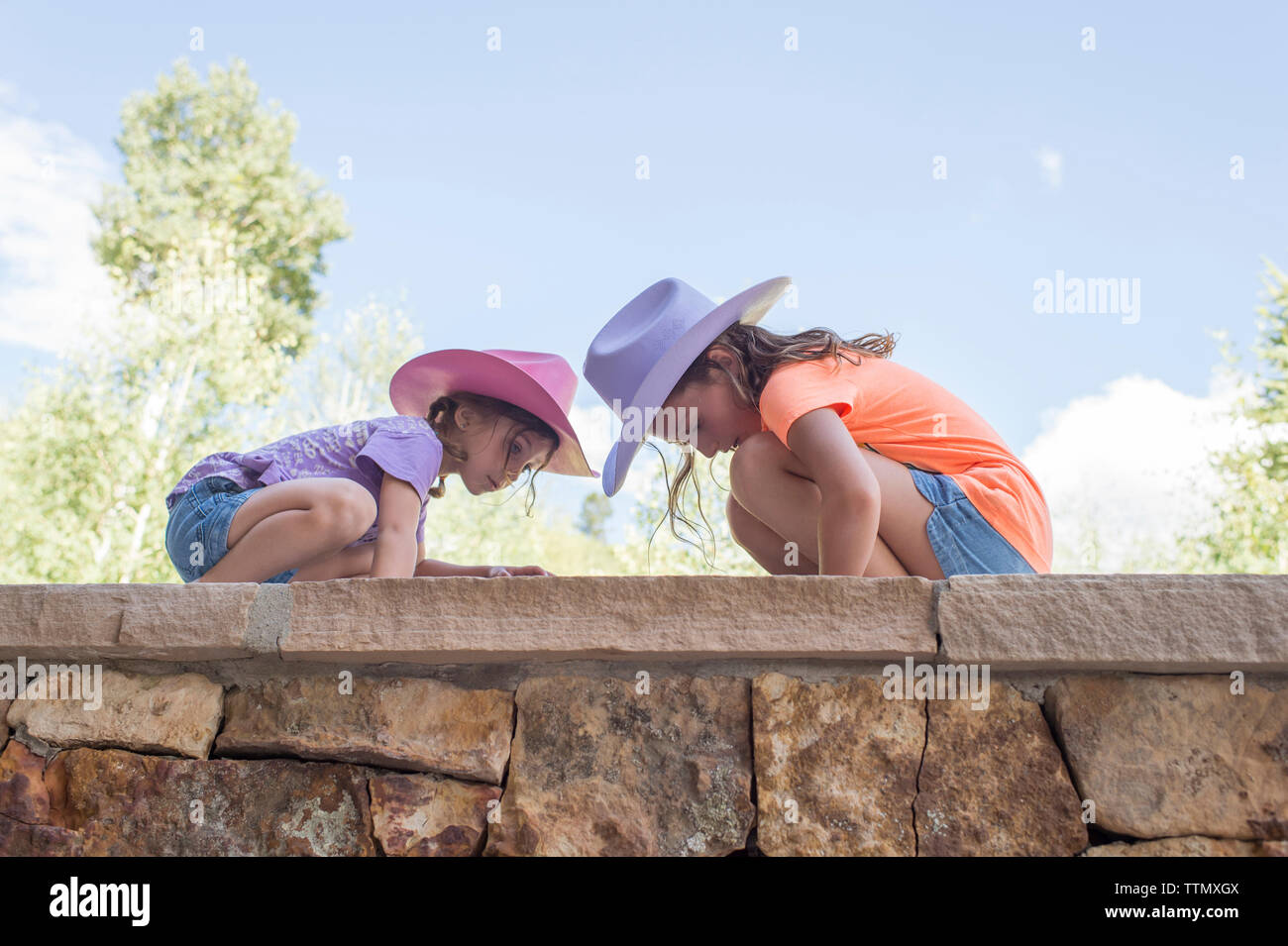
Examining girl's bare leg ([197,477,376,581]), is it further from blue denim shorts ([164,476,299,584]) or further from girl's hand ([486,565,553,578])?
girl's hand ([486,565,553,578])

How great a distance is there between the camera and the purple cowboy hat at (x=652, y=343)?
7.09 ft

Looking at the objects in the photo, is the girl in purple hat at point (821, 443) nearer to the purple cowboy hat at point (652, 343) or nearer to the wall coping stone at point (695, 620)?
the purple cowboy hat at point (652, 343)

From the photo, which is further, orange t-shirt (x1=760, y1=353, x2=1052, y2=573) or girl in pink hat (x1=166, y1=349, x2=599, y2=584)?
girl in pink hat (x1=166, y1=349, x2=599, y2=584)

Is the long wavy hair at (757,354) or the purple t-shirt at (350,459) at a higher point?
the long wavy hair at (757,354)

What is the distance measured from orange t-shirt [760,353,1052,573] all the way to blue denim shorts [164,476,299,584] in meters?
1.25

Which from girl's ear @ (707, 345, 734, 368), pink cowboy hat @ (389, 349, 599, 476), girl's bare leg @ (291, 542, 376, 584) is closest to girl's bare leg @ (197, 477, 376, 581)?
girl's bare leg @ (291, 542, 376, 584)

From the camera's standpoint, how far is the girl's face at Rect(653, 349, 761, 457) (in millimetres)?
2197

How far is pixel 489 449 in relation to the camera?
8.66 feet

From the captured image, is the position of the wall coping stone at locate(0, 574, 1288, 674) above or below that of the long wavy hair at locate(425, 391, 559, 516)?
below

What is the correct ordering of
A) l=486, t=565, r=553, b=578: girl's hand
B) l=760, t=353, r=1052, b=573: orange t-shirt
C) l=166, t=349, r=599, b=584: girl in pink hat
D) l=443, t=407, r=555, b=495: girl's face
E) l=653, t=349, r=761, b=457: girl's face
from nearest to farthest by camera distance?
l=760, t=353, r=1052, b=573: orange t-shirt, l=166, t=349, r=599, b=584: girl in pink hat, l=653, t=349, r=761, b=457: girl's face, l=486, t=565, r=553, b=578: girl's hand, l=443, t=407, r=555, b=495: girl's face

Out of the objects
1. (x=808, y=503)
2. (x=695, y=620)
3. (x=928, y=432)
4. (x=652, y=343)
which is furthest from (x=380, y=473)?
(x=928, y=432)

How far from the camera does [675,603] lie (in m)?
1.48

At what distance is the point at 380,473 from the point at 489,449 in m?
0.37

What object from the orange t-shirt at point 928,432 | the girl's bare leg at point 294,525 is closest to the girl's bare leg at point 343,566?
the girl's bare leg at point 294,525
